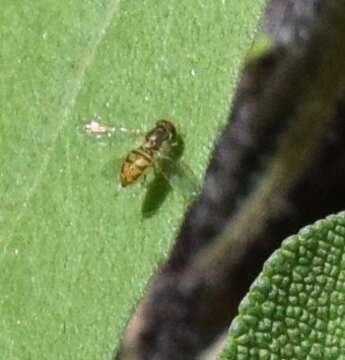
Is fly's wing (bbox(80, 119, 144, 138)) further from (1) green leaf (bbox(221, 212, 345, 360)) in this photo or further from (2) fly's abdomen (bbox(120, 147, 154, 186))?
(1) green leaf (bbox(221, 212, 345, 360))

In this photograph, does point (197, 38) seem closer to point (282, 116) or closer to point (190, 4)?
point (190, 4)

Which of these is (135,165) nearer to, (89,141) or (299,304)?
(89,141)

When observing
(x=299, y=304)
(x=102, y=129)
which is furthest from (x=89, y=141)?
(x=299, y=304)

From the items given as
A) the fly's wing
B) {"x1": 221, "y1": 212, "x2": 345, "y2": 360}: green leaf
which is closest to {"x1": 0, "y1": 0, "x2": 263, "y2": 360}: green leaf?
the fly's wing

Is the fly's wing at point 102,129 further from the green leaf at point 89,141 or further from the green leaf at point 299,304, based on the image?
the green leaf at point 299,304

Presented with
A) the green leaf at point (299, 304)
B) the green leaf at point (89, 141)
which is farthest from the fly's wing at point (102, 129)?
the green leaf at point (299, 304)
